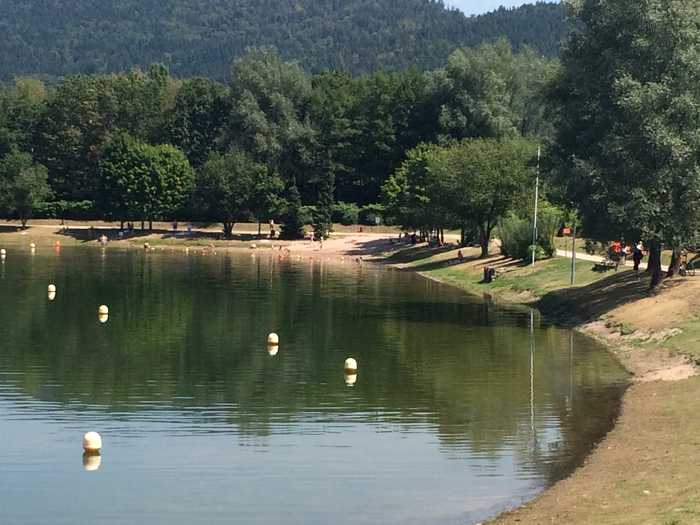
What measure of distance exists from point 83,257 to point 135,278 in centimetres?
2952

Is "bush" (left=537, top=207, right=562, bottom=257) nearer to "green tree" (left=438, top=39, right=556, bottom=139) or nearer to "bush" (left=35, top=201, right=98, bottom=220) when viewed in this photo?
"green tree" (left=438, top=39, right=556, bottom=139)

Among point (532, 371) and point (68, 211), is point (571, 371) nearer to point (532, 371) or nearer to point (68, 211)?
point (532, 371)

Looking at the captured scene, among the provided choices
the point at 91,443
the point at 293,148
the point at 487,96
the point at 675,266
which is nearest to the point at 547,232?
the point at 675,266

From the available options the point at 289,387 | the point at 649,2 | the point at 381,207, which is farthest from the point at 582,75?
the point at 381,207

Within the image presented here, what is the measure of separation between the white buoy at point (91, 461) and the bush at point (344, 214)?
122 meters

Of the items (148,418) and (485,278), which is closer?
(148,418)

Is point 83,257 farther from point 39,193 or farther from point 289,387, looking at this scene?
point 289,387

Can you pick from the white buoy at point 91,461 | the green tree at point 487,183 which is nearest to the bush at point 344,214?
the green tree at point 487,183

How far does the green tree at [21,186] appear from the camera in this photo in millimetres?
150625

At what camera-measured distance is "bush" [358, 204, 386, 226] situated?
150125mm

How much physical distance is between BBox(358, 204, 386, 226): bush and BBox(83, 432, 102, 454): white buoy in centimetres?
11851

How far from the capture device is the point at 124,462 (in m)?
29.0

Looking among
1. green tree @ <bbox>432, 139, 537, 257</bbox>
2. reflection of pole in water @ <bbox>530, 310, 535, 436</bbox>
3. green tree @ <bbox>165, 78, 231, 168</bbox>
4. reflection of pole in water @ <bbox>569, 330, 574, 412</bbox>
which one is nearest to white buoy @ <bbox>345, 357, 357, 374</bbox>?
reflection of pole in water @ <bbox>530, 310, 535, 436</bbox>

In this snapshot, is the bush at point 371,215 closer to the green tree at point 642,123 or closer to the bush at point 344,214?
the bush at point 344,214
